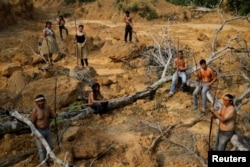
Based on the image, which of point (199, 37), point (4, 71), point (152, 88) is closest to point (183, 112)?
point (152, 88)

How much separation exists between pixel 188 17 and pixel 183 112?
533 inches

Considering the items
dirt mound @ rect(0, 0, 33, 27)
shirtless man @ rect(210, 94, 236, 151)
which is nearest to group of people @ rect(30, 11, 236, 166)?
shirtless man @ rect(210, 94, 236, 151)

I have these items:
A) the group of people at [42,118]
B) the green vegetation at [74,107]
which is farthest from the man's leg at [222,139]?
the green vegetation at [74,107]

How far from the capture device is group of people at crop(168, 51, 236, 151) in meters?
6.03

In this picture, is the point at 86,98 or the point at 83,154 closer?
the point at 83,154

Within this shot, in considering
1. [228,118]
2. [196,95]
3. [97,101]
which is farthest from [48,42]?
[228,118]

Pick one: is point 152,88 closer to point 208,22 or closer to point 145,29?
point 145,29

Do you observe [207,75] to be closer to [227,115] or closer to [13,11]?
[227,115]

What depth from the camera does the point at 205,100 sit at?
344 inches

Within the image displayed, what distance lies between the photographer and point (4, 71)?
37.9 feet

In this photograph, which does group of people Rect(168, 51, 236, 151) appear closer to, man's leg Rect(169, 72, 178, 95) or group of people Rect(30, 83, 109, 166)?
man's leg Rect(169, 72, 178, 95)

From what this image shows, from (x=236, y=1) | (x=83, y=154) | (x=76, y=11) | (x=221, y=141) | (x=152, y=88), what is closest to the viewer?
(x=221, y=141)

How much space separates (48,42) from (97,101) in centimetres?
472

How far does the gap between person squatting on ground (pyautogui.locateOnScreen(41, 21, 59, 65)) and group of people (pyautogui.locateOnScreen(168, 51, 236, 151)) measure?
470 centimetres
